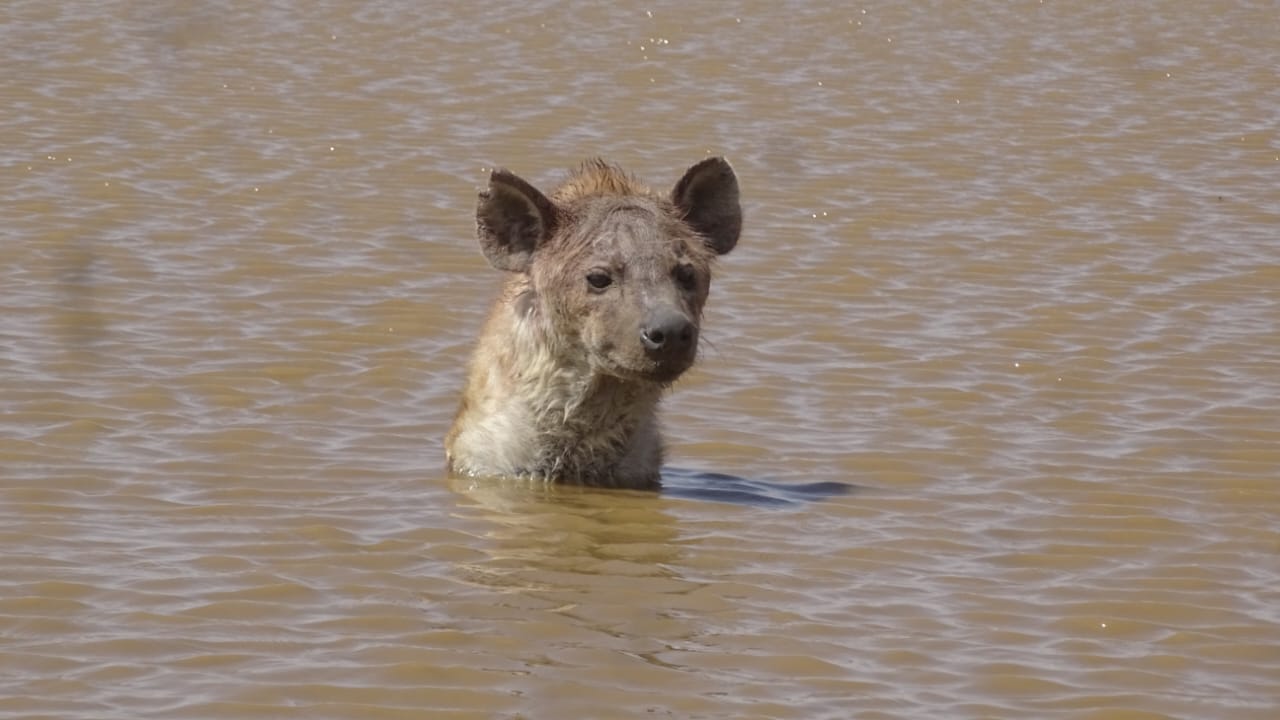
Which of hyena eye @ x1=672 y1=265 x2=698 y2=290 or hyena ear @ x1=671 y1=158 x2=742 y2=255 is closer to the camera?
hyena eye @ x1=672 y1=265 x2=698 y2=290

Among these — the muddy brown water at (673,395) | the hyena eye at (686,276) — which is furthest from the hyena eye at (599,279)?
the muddy brown water at (673,395)

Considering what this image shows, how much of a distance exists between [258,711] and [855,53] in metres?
13.3

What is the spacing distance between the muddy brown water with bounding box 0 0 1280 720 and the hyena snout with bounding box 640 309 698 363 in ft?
2.00

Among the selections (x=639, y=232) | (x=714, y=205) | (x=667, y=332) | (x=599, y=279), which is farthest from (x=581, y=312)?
(x=714, y=205)

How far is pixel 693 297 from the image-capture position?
7836 mm

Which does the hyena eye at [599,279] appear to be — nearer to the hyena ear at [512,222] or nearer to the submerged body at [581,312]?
the submerged body at [581,312]

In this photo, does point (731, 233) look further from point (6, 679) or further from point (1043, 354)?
point (6, 679)

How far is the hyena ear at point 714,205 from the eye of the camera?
8219 millimetres

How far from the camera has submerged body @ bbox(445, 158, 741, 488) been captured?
25.4 feet

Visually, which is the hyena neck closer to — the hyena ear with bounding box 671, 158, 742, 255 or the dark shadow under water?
the dark shadow under water

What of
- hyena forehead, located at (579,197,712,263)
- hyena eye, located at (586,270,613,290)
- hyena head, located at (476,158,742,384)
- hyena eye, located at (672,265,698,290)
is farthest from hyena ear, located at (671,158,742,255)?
hyena eye, located at (586,270,613,290)

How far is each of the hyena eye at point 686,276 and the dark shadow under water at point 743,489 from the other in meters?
0.79

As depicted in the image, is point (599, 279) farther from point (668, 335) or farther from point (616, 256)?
point (668, 335)

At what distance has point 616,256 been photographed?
25.4 ft
